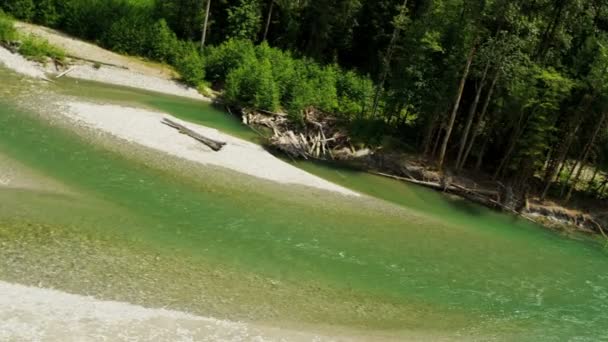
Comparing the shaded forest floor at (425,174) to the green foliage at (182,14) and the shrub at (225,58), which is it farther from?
the green foliage at (182,14)

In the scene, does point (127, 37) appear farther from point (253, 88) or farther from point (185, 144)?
point (185, 144)

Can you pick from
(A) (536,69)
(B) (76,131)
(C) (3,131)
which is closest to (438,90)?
(A) (536,69)

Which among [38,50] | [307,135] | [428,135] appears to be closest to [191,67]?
[38,50]

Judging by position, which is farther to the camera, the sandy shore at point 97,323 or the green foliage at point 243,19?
the green foliage at point 243,19

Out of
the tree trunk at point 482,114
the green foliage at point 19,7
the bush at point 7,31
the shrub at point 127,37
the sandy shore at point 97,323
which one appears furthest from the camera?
the shrub at point 127,37

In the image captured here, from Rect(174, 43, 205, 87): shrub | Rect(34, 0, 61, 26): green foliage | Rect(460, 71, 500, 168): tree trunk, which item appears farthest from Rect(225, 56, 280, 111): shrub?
Rect(34, 0, 61, 26): green foliage

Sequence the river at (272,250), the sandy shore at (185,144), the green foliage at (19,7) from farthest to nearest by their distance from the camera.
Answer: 1. the green foliage at (19,7)
2. the sandy shore at (185,144)
3. the river at (272,250)

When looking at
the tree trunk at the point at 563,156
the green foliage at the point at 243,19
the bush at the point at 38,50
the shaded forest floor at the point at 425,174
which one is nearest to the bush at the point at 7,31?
the bush at the point at 38,50
